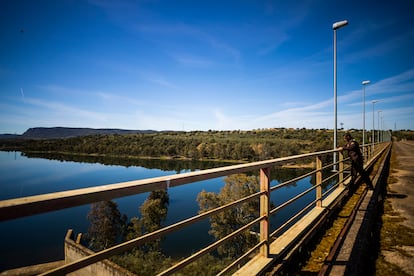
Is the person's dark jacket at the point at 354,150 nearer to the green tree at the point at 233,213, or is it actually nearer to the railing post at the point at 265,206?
the railing post at the point at 265,206

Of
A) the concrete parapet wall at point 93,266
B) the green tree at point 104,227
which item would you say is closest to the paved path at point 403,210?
the concrete parapet wall at point 93,266

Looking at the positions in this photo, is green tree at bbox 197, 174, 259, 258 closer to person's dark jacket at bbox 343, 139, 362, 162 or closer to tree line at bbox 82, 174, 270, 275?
tree line at bbox 82, 174, 270, 275

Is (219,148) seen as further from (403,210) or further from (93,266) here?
(403,210)

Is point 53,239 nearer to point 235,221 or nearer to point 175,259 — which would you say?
point 175,259

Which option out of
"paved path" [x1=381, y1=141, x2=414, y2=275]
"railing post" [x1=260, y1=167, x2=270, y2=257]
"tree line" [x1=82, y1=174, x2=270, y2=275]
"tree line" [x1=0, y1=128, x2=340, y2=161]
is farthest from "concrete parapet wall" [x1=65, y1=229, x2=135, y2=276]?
"tree line" [x1=0, y1=128, x2=340, y2=161]

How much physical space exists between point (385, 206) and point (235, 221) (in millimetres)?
24781

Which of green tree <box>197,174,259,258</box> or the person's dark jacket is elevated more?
the person's dark jacket

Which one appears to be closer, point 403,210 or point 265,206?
point 265,206

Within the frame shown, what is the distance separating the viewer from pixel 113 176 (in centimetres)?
7038

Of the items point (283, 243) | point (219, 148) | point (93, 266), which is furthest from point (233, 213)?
point (219, 148)

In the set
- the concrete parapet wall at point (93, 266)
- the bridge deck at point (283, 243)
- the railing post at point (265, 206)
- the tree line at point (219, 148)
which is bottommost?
the concrete parapet wall at point (93, 266)

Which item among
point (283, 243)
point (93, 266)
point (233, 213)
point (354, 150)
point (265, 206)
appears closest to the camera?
point (265, 206)

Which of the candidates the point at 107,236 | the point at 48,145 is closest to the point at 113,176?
the point at 107,236

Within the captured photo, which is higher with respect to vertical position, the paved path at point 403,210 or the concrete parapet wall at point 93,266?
the paved path at point 403,210
